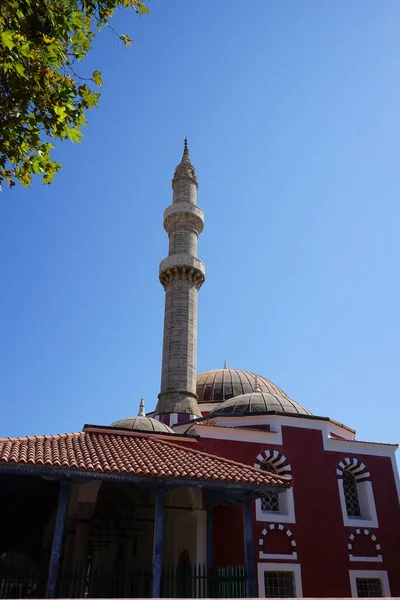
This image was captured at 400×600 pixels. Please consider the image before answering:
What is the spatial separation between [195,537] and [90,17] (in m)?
9.63

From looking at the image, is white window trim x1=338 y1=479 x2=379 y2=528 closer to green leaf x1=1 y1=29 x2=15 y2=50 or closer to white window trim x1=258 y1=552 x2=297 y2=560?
white window trim x1=258 y1=552 x2=297 y2=560

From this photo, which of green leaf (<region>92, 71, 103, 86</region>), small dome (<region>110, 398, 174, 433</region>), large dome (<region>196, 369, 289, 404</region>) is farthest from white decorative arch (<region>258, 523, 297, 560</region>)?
green leaf (<region>92, 71, 103, 86</region>)

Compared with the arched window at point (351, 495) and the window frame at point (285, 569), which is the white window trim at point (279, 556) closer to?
the window frame at point (285, 569)

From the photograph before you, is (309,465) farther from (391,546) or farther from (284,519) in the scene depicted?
(391,546)

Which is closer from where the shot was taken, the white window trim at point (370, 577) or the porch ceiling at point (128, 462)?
the porch ceiling at point (128, 462)

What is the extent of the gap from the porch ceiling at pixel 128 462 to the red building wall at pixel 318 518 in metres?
2.43

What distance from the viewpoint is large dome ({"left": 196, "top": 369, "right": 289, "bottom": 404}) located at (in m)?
20.7

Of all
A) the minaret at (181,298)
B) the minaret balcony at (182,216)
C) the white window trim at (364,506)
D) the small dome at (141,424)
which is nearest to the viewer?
the white window trim at (364,506)

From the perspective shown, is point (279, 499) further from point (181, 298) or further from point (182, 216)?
point (182, 216)

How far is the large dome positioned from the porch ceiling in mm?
10645

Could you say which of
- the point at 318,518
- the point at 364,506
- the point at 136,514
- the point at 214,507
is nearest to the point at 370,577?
the point at 364,506

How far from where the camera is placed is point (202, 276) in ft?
67.9

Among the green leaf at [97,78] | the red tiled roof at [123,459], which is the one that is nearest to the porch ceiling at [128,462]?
the red tiled roof at [123,459]

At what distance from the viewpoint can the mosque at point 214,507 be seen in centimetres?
828
